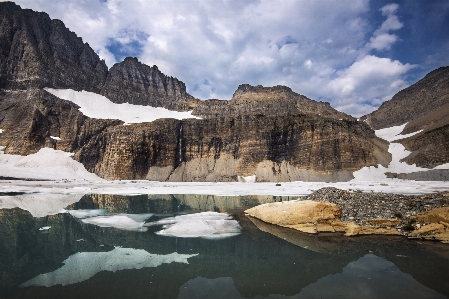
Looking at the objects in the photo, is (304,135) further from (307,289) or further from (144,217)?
(307,289)

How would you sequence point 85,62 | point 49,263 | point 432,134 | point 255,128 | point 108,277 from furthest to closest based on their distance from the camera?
1. point 85,62
2. point 255,128
3. point 432,134
4. point 49,263
5. point 108,277

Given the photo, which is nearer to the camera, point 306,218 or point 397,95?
point 306,218

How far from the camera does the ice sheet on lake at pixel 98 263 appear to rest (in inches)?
357

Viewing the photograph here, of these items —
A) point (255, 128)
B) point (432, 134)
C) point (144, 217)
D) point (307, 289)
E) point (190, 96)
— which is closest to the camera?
point (307, 289)

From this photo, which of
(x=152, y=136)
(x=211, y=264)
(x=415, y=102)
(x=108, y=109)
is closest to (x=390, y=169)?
(x=415, y=102)

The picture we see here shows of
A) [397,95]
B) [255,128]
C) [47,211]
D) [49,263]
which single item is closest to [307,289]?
[49,263]

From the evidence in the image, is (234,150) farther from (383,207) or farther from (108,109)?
(383,207)

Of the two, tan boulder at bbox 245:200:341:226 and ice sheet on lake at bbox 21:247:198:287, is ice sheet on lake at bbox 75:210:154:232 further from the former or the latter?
tan boulder at bbox 245:200:341:226

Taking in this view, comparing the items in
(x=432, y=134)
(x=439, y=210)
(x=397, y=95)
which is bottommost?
(x=439, y=210)

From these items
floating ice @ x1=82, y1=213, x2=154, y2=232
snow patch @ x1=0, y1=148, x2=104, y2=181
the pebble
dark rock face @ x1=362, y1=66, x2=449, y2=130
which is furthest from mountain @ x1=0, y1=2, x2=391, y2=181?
floating ice @ x1=82, y1=213, x2=154, y2=232

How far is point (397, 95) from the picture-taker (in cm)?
14862

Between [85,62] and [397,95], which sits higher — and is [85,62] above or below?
above

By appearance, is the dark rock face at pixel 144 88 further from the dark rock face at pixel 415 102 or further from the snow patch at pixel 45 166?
the dark rock face at pixel 415 102

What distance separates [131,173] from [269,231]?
74.1m
